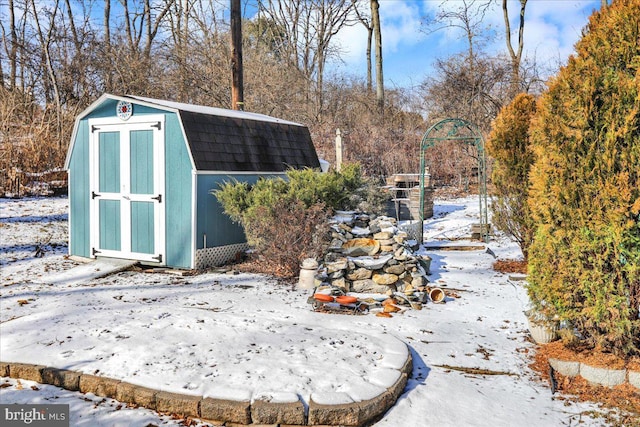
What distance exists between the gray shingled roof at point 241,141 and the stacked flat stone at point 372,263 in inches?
89.6

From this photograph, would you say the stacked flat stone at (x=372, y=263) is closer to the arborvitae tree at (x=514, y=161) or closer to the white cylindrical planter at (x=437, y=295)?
the white cylindrical planter at (x=437, y=295)

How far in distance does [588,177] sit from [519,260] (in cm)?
479

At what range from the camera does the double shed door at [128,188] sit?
7691 millimetres

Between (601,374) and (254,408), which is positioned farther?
(601,374)

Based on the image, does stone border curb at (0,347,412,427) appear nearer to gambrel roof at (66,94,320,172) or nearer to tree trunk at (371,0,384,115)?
gambrel roof at (66,94,320,172)

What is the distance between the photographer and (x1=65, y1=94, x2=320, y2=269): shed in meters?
7.51

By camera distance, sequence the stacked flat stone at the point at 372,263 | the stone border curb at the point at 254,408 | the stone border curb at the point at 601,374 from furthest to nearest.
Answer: the stacked flat stone at the point at 372,263
the stone border curb at the point at 601,374
the stone border curb at the point at 254,408

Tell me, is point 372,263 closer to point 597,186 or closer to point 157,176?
point 597,186

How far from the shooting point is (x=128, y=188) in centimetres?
796

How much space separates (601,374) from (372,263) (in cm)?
303
